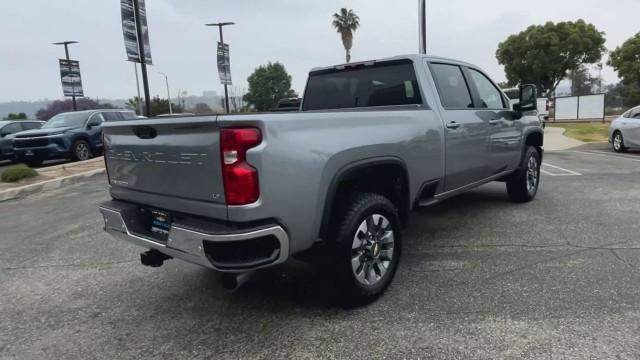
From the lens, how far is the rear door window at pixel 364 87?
4125mm

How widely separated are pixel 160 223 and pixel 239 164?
957 millimetres

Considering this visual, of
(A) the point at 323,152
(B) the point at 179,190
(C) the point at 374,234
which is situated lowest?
(C) the point at 374,234

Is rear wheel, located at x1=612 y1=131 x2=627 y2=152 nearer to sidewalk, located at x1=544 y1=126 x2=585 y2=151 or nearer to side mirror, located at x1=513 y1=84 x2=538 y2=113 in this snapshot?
sidewalk, located at x1=544 y1=126 x2=585 y2=151

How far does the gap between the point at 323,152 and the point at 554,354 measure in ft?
5.78

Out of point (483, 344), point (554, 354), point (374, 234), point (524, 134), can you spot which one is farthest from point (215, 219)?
point (524, 134)

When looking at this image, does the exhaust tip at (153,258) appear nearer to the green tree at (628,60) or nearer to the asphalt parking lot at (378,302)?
the asphalt parking lot at (378,302)

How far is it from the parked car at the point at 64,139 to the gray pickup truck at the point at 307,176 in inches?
385

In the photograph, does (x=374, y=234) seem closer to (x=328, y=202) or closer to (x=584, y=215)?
(x=328, y=202)

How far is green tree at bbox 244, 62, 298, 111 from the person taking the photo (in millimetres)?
72438

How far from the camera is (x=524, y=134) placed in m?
5.73

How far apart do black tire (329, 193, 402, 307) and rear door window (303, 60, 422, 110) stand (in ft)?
4.11

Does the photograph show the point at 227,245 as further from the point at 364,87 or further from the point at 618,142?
the point at 618,142

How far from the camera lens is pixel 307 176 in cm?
271

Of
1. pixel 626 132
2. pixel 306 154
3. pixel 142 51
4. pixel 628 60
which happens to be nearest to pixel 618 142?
pixel 626 132
